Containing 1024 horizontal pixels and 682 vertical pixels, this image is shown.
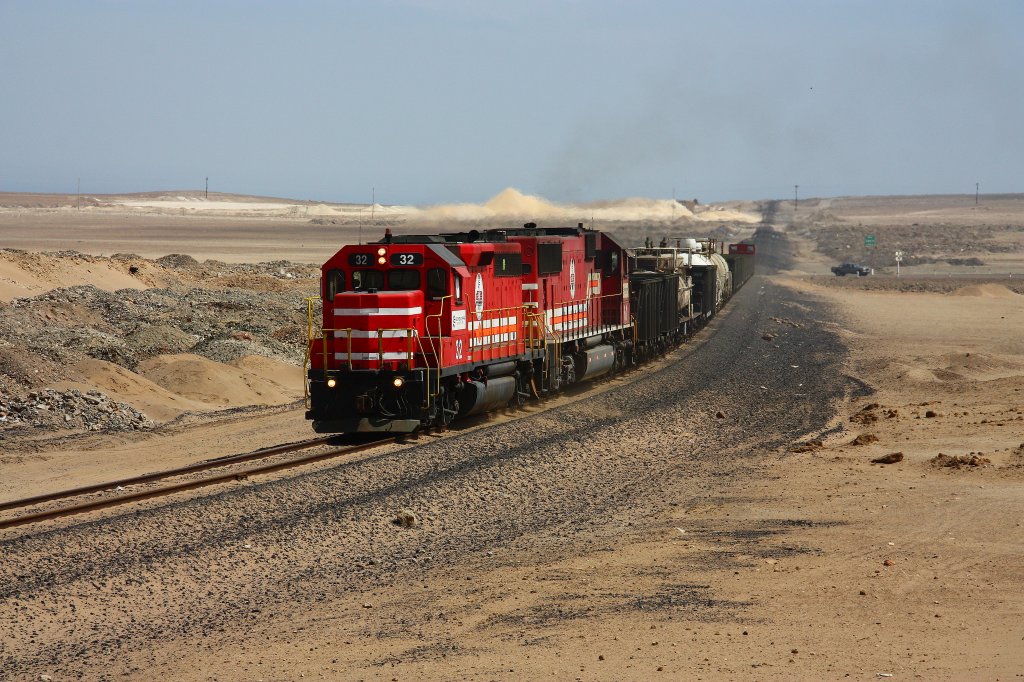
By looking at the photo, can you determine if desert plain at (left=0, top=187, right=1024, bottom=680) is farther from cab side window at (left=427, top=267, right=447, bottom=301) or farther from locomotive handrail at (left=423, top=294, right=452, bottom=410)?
cab side window at (left=427, top=267, right=447, bottom=301)

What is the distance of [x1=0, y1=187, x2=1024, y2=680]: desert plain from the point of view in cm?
1055

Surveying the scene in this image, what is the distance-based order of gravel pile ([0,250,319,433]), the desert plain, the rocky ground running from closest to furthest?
the desert plain → the rocky ground → gravel pile ([0,250,319,433])

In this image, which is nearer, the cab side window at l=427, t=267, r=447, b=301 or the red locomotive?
the red locomotive

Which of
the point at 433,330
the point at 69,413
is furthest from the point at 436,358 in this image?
the point at 69,413

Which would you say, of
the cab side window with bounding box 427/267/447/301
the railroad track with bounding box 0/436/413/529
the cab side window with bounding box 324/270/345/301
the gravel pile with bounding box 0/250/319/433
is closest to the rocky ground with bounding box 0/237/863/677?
the railroad track with bounding box 0/436/413/529

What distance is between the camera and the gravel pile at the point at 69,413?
76.8 ft

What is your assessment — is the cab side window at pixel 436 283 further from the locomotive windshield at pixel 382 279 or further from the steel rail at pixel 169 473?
the steel rail at pixel 169 473

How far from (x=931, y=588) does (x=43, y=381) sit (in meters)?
20.8

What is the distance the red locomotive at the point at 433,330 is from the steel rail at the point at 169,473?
2.13ft

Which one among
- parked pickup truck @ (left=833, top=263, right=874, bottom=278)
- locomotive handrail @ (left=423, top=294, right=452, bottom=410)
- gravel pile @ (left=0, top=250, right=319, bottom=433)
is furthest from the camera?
parked pickup truck @ (left=833, top=263, right=874, bottom=278)

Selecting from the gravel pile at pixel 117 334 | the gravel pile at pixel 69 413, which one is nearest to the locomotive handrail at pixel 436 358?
the gravel pile at pixel 69 413

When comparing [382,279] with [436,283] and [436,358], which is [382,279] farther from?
[436,358]

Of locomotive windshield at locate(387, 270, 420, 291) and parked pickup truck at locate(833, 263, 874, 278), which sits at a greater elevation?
locomotive windshield at locate(387, 270, 420, 291)

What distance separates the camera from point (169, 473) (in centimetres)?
1833
